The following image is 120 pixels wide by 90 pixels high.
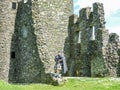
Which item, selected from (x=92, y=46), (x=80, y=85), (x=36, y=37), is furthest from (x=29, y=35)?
(x=80, y=85)

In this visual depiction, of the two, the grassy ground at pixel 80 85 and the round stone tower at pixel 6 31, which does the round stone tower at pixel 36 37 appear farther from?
the grassy ground at pixel 80 85

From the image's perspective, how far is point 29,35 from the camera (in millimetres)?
50344

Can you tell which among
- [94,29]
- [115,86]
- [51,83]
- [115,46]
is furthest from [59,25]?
[115,86]

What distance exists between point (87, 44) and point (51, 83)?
46.0ft

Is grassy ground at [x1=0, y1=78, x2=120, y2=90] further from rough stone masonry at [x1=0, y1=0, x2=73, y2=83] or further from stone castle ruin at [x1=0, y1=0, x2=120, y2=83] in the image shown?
rough stone masonry at [x1=0, y1=0, x2=73, y2=83]

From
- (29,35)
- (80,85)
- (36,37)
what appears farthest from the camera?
(29,35)

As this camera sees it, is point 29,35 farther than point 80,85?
Yes

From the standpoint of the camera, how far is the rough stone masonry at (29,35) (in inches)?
1935

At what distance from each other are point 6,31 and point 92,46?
10.7 meters

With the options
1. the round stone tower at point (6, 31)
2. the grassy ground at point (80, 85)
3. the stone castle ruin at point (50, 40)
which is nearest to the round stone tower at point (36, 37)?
the stone castle ruin at point (50, 40)

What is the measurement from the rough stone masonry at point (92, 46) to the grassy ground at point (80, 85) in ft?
33.4

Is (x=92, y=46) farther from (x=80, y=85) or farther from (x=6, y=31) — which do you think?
(x=80, y=85)

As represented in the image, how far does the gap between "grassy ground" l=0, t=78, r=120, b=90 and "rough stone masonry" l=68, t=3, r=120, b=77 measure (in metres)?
10.2

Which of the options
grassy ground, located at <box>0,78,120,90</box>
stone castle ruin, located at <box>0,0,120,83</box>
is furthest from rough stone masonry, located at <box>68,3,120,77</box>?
grassy ground, located at <box>0,78,120,90</box>
